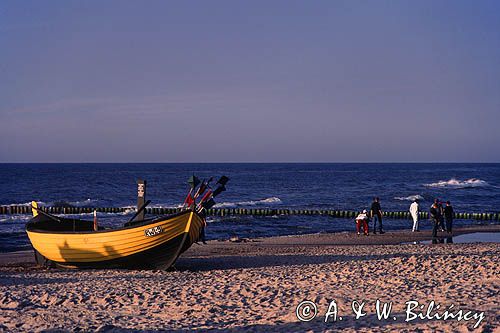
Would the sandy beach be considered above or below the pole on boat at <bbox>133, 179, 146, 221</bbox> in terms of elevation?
below

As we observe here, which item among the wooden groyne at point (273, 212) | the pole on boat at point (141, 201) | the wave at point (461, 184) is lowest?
the wooden groyne at point (273, 212)

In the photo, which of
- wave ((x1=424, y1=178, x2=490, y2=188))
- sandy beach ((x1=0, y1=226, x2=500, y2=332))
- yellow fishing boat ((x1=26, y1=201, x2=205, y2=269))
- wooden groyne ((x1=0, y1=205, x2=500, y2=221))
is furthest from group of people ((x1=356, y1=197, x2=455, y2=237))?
wave ((x1=424, y1=178, x2=490, y2=188))

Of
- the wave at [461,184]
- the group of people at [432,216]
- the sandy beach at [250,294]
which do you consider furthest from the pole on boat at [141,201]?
the wave at [461,184]

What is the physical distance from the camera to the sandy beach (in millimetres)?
9117

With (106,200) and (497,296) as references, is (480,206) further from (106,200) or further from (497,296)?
(497,296)

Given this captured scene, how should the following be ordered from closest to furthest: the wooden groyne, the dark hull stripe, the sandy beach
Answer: the sandy beach → the dark hull stripe → the wooden groyne

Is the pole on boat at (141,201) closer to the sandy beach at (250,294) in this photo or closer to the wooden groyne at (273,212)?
the sandy beach at (250,294)

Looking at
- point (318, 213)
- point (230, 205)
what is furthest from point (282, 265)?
point (230, 205)

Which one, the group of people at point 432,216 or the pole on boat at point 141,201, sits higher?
the pole on boat at point 141,201

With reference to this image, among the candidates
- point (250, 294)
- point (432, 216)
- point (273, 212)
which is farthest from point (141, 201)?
point (273, 212)

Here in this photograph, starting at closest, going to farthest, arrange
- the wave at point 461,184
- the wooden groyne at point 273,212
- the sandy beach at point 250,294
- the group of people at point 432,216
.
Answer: the sandy beach at point 250,294
the group of people at point 432,216
the wooden groyne at point 273,212
the wave at point 461,184

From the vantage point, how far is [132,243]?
1589 centimetres

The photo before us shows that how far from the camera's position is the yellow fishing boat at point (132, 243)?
15.8 meters

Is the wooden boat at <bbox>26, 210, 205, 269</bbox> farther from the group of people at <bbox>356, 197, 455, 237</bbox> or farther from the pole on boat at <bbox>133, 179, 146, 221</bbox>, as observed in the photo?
the group of people at <bbox>356, 197, 455, 237</bbox>
